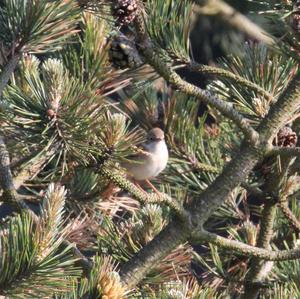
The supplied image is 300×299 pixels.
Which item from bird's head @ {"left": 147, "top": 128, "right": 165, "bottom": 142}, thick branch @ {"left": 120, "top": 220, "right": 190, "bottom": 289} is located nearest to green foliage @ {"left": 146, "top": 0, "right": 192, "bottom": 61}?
thick branch @ {"left": 120, "top": 220, "right": 190, "bottom": 289}

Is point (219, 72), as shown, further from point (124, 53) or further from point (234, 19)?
point (234, 19)

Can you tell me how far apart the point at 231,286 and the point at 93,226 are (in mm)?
422

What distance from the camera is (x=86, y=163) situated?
4.35 feet

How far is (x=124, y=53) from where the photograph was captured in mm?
1333

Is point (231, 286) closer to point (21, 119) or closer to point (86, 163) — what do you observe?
point (86, 163)

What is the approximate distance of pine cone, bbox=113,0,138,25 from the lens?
1.18 meters

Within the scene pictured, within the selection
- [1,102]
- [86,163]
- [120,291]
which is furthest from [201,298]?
[1,102]

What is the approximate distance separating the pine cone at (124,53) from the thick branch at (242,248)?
0.30 metres

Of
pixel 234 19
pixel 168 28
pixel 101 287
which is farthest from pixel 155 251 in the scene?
pixel 234 19

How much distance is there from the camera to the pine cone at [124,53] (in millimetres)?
1321

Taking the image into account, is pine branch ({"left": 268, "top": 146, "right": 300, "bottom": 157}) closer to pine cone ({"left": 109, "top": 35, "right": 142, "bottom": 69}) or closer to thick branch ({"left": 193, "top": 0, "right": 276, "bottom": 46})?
pine cone ({"left": 109, "top": 35, "right": 142, "bottom": 69})

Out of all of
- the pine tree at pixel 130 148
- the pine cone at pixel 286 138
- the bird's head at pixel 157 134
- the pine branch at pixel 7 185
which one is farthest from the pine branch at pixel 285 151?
the bird's head at pixel 157 134

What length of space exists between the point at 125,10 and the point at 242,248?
48cm

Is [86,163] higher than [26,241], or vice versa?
[86,163]
